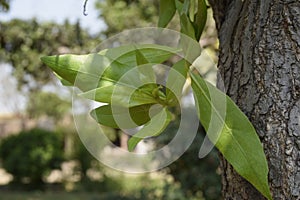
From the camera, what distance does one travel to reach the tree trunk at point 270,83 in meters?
0.31

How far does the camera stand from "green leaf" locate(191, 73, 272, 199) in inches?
11.5

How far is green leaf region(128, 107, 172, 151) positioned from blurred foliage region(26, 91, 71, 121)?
31.1 ft

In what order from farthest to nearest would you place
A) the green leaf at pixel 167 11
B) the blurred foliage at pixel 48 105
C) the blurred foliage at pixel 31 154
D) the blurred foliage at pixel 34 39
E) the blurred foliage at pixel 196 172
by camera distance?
1. the blurred foliage at pixel 48 105
2. the blurred foliage at pixel 31 154
3. the blurred foliage at pixel 34 39
4. the blurred foliage at pixel 196 172
5. the green leaf at pixel 167 11

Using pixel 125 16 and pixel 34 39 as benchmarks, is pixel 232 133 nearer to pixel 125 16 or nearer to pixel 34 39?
pixel 125 16

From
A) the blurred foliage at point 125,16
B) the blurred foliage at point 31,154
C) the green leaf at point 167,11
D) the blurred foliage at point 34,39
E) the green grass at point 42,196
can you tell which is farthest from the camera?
the blurred foliage at point 31,154

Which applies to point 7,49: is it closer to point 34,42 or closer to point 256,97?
point 34,42

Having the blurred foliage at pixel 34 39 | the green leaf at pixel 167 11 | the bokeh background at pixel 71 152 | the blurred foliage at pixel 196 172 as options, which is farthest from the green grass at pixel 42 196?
the green leaf at pixel 167 11

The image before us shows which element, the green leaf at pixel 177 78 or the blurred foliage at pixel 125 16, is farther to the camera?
the blurred foliage at pixel 125 16

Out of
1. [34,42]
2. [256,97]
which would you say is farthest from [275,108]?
[34,42]

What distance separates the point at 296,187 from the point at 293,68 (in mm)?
87

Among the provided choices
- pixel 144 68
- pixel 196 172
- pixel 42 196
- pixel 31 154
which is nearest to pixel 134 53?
pixel 144 68

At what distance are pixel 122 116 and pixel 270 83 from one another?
0.38 ft

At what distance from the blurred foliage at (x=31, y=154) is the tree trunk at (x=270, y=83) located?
5.93m

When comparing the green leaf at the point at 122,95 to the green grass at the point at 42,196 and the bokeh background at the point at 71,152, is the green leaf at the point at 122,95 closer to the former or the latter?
the bokeh background at the point at 71,152
